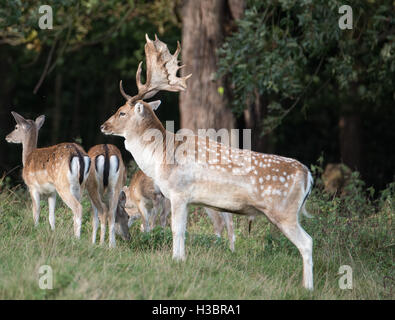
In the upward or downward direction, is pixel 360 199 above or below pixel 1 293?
above

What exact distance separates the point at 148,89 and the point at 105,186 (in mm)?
1670

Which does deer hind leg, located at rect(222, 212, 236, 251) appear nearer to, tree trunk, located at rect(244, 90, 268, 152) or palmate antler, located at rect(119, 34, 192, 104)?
palmate antler, located at rect(119, 34, 192, 104)

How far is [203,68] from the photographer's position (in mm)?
10961

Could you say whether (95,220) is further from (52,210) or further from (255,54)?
(255,54)

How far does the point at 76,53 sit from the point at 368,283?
46.6 ft

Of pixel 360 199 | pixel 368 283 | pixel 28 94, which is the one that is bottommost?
pixel 368 283

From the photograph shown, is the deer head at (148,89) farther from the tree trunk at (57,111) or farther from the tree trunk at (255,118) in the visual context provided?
the tree trunk at (57,111)

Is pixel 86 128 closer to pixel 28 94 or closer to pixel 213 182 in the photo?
pixel 28 94

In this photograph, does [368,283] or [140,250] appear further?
[140,250]

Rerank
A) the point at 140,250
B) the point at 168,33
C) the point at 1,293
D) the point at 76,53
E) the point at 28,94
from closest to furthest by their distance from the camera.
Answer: the point at 1,293
the point at 140,250
the point at 168,33
the point at 76,53
the point at 28,94

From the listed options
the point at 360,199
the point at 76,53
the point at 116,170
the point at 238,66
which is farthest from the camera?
the point at 76,53

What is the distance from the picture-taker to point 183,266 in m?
6.21

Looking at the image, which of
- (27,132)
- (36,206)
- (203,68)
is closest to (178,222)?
(36,206)
